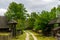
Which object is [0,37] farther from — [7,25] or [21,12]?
[21,12]

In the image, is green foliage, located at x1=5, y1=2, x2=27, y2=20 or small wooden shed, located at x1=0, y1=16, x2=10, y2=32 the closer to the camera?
small wooden shed, located at x1=0, y1=16, x2=10, y2=32

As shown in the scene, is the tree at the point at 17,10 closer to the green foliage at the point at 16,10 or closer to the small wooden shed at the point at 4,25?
the green foliage at the point at 16,10

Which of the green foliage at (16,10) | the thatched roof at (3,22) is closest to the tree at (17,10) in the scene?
the green foliage at (16,10)

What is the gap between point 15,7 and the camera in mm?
85688

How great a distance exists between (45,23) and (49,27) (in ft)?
7.60

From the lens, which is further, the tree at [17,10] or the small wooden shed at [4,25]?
the tree at [17,10]

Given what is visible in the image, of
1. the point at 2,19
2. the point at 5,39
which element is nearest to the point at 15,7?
the point at 2,19

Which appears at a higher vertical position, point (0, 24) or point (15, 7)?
point (15, 7)

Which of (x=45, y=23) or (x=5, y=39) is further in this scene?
(x=45, y=23)

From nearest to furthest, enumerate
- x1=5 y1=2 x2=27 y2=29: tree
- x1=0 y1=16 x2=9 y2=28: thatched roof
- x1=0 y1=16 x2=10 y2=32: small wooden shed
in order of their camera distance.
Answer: x1=0 y1=16 x2=10 y2=32: small wooden shed, x1=0 y1=16 x2=9 y2=28: thatched roof, x1=5 y1=2 x2=27 y2=29: tree

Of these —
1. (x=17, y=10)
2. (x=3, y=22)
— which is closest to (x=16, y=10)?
(x=17, y=10)

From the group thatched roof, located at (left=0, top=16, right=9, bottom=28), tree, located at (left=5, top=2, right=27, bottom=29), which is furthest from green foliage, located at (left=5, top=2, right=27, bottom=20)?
thatched roof, located at (left=0, top=16, right=9, bottom=28)

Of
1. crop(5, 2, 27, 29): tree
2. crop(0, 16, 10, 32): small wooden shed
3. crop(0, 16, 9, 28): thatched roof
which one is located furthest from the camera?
crop(5, 2, 27, 29): tree

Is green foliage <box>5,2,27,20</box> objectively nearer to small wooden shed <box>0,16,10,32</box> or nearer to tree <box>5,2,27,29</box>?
tree <box>5,2,27,29</box>
